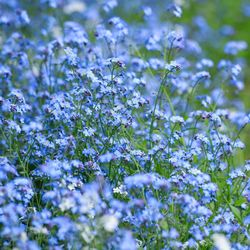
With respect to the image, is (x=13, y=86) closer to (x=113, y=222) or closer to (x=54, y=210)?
(x=54, y=210)

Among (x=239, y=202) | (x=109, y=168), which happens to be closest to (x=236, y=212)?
(x=239, y=202)

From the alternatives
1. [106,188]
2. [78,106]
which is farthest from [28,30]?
[106,188]

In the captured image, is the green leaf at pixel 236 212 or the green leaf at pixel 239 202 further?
the green leaf at pixel 239 202

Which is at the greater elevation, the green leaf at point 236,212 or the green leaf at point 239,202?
the green leaf at point 239,202

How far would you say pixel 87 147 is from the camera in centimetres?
405

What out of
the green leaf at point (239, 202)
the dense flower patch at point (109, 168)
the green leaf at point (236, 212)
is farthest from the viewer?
the green leaf at point (239, 202)

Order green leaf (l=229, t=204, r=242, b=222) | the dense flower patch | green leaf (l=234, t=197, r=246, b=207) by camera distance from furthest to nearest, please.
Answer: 1. green leaf (l=234, t=197, r=246, b=207)
2. green leaf (l=229, t=204, r=242, b=222)
3. the dense flower patch

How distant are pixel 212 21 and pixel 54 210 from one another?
204 inches

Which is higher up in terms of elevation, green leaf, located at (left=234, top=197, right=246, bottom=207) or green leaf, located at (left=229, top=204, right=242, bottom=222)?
green leaf, located at (left=234, top=197, right=246, bottom=207)

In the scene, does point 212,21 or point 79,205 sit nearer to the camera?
point 79,205

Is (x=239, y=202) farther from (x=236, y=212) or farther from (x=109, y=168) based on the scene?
(x=109, y=168)

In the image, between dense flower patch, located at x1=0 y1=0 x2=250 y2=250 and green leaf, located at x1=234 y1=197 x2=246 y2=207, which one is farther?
green leaf, located at x1=234 y1=197 x2=246 y2=207

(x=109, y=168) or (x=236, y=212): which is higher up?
(x=109, y=168)

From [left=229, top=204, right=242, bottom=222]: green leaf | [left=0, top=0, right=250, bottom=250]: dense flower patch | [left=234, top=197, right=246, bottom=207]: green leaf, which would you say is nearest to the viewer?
[left=0, top=0, right=250, bottom=250]: dense flower patch
